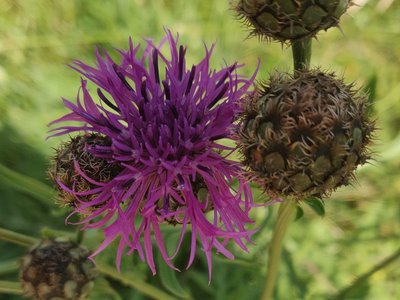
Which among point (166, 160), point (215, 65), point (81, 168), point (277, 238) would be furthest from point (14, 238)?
point (215, 65)

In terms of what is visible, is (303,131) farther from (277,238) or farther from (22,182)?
(22,182)

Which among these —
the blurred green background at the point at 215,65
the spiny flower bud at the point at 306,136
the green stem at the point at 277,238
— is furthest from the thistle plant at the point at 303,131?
the blurred green background at the point at 215,65

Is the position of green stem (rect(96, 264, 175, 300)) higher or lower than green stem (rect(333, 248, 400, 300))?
lower

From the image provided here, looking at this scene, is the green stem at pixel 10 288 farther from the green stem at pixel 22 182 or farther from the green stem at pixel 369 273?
the green stem at pixel 369 273

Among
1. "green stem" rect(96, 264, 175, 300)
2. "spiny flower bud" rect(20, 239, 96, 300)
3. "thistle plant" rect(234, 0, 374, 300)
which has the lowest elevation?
"spiny flower bud" rect(20, 239, 96, 300)

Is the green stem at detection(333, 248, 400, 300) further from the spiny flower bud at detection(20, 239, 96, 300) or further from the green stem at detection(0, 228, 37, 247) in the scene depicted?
the green stem at detection(0, 228, 37, 247)

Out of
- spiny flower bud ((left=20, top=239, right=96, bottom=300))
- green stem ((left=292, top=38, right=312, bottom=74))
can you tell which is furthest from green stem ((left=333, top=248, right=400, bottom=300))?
spiny flower bud ((left=20, top=239, right=96, bottom=300))
